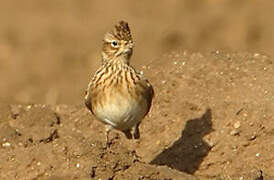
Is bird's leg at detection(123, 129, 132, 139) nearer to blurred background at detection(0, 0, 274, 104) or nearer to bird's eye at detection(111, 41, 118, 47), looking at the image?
bird's eye at detection(111, 41, 118, 47)

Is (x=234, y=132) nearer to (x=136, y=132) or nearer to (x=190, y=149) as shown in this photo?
(x=190, y=149)

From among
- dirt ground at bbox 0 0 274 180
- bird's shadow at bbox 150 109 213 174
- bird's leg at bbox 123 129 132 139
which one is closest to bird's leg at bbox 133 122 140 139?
bird's leg at bbox 123 129 132 139

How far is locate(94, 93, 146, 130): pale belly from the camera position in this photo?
28.8 feet

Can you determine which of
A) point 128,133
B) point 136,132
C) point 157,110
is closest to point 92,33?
point 157,110

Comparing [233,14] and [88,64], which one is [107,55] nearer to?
[88,64]

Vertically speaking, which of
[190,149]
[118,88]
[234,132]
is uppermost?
[118,88]

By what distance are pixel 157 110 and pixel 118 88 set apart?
4.23 feet

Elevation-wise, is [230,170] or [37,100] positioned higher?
[230,170]

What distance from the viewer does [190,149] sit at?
9.69 meters

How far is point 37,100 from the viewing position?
13.6 m

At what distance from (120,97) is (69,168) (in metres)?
1.11

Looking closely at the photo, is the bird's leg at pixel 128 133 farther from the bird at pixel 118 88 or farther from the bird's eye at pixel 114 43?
the bird's eye at pixel 114 43

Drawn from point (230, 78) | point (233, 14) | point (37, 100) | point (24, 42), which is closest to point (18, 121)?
point (230, 78)

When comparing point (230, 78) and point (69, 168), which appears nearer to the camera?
point (69, 168)
